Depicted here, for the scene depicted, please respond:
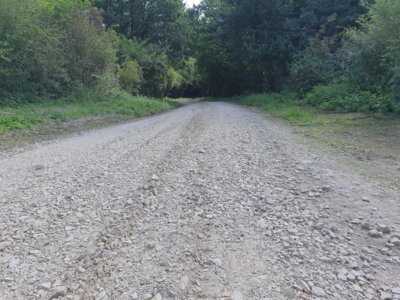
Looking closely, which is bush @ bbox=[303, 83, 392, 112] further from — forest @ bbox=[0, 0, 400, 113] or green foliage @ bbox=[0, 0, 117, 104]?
green foliage @ bbox=[0, 0, 117, 104]

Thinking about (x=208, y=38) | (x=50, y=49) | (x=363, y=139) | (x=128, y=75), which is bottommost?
(x=363, y=139)

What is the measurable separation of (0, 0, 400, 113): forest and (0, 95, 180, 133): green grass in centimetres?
78

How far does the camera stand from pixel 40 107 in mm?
11055

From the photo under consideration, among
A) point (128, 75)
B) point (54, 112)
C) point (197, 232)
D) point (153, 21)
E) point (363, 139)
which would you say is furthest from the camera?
point (153, 21)

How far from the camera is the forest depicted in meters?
10.6

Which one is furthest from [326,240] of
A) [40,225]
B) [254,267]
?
[40,225]

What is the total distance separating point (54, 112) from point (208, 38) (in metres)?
21.8

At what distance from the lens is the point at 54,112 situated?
10320 millimetres

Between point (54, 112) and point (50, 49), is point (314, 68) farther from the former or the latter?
point (50, 49)

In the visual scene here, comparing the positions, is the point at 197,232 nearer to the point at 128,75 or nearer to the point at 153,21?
the point at 128,75

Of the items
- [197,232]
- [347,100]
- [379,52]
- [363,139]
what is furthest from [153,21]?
[197,232]

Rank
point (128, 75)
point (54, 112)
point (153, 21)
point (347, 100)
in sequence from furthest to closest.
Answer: point (153, 21)
point (128, 75)
point (347, 100)
point (54, 112)

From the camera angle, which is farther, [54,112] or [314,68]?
[314,68]

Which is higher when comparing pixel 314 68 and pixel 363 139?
pixel 314 68
